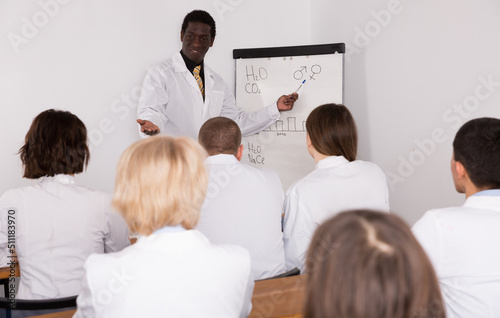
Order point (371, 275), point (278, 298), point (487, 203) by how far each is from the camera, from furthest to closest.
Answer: point (278, 298) → point (487, 203) → point (371, 275)

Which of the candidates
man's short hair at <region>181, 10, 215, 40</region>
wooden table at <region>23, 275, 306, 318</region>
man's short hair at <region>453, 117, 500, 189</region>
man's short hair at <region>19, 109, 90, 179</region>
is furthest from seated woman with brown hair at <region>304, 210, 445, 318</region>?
man's short hair at <region>181, 10, 215, 40</region>

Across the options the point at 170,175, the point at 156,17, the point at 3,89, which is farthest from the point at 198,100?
the point at 170,175

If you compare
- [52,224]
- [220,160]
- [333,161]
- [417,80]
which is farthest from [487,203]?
[417,80]

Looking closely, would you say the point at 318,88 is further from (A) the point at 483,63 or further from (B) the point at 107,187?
(B) the point at 107,187

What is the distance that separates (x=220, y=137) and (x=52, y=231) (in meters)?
0.74

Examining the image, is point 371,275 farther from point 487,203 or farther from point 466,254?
point 487,203

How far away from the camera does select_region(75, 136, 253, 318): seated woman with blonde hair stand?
1163 mm

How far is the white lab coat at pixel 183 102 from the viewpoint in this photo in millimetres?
3600

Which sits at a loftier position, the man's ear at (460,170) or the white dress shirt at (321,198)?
the man's ear at (460,170)

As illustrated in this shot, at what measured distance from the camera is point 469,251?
138cm

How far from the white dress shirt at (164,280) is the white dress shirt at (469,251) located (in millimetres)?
551

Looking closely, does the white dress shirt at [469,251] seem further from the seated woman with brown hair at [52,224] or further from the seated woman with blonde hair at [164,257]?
the seated woman with brown hair at [52,224]

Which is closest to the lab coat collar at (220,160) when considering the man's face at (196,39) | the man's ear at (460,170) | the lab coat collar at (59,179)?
the lab coat collar at (59,179)

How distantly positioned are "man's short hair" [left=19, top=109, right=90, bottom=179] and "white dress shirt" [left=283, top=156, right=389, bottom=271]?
2.98ft
